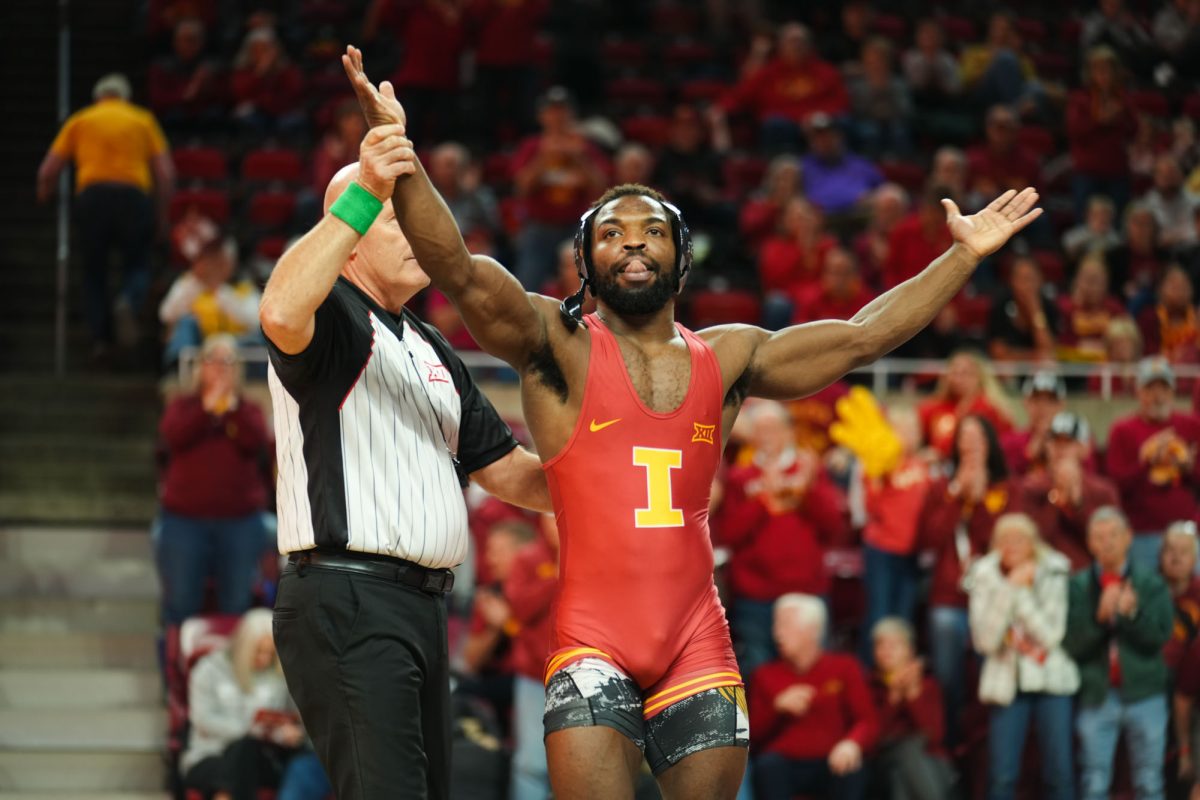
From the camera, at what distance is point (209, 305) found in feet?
31.9

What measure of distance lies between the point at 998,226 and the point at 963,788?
14.4 ft

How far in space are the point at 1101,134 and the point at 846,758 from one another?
644 centimetres

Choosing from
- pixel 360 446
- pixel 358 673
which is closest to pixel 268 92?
pixel 360 446

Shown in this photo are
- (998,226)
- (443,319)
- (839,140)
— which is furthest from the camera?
(839,140)

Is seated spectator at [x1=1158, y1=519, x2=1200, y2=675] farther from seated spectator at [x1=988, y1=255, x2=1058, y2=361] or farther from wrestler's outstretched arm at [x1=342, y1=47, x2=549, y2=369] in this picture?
wrestler's outstretched arm at [x1=342, y1=47, x2=549, y2=369]

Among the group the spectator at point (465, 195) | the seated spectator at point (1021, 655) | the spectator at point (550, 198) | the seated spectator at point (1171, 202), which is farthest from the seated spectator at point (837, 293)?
the seated spectator at point (1171, 202)

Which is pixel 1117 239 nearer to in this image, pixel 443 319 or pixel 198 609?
pixel 443 319

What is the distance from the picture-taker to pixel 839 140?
11.6 meters

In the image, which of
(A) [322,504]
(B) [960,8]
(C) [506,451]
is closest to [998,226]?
(C) [506,451]

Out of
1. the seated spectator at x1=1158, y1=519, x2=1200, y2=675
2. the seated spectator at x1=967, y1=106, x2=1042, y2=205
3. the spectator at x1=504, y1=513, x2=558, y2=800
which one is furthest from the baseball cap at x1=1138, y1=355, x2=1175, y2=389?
the spectator at x1=504, y1=513, x2=558, y2=800

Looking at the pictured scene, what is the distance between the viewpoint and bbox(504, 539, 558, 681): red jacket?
7.64m

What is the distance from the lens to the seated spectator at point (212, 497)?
8.30 metres

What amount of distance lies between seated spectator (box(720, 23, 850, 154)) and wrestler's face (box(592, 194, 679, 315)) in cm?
835

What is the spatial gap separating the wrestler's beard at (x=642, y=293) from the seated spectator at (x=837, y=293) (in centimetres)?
548
